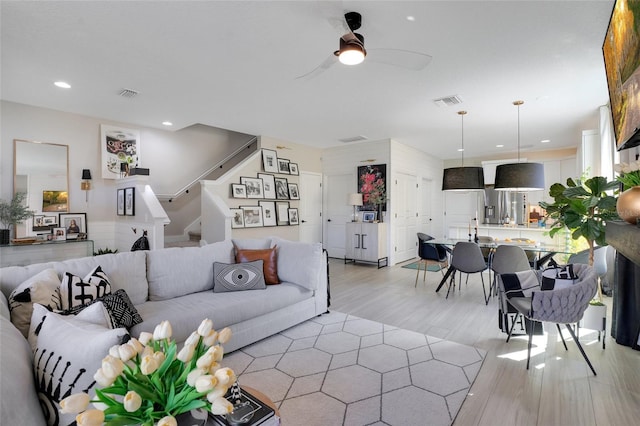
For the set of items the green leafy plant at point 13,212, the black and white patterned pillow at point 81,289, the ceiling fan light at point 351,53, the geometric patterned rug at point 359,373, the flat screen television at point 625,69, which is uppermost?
the ceiling fan light at point 351,53

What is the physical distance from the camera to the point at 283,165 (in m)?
6.94

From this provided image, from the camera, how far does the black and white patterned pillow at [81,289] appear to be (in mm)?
1975

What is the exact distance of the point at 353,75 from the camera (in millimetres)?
3449

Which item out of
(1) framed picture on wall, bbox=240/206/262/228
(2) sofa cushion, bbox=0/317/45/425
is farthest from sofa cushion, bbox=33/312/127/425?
(1) framed picture on wall, bbox=240/206/262/228

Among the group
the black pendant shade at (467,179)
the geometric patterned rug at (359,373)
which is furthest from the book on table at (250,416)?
the black pendant shade at (467,179)

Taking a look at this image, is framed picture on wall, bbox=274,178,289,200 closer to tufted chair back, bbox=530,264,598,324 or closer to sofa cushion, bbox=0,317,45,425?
tufted chair back, bbox=530,264,598,324

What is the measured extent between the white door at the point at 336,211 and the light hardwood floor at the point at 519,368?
10.4 feet

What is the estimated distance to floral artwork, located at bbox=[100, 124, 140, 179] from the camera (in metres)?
5.35

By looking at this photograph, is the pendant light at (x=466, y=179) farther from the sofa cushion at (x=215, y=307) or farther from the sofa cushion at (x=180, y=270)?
the sofa cushion at (x=180, y=270)

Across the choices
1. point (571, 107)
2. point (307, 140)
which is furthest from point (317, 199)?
point (571, 107)

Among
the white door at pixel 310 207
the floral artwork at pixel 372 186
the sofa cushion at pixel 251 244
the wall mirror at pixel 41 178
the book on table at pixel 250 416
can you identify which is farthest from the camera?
the white door at pixel 310 207

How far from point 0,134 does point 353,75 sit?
5082 mm

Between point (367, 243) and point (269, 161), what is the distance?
2.75m

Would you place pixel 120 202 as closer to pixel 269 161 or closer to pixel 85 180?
pixel 85 180
